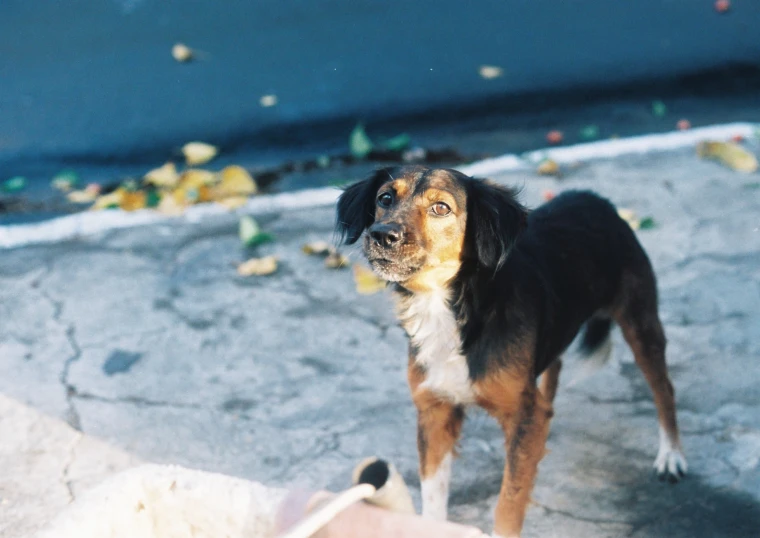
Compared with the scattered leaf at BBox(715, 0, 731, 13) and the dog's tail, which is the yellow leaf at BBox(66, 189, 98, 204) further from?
the scattered leaf at BBox(715, 0, 731, 13)

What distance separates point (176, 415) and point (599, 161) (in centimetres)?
315

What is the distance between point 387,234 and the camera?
2.77 meters

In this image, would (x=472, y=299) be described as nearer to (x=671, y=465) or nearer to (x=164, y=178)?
(x=671, y=465)

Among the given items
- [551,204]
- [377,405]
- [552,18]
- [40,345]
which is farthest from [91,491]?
[552,18]

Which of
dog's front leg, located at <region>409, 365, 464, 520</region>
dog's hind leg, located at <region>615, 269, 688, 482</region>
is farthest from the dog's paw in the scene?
dog's front leg, located at <region>409, 365, 464, 520</region>

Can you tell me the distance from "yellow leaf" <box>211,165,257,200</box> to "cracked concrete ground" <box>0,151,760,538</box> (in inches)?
15.5

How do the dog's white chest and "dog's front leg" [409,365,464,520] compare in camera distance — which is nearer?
the dog's white chest

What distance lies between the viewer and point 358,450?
356cm

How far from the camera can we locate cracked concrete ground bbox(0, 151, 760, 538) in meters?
3.34

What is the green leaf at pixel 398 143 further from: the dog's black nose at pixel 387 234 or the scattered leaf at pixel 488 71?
the dog's black nose at pixel 387 234

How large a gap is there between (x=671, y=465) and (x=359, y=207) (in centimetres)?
146

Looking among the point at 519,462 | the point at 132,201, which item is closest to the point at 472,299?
the point at 519,462

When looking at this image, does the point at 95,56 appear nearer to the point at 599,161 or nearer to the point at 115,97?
the point at 115,97

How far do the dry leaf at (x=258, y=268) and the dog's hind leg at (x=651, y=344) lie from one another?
1924mm
